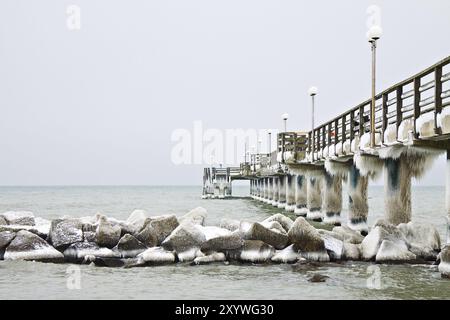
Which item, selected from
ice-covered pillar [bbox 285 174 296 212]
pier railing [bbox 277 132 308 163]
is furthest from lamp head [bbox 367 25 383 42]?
ice-covered pillar [bbox 285 174 296 212]

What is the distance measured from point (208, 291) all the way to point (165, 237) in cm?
442

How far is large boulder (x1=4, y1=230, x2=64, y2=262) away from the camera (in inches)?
586

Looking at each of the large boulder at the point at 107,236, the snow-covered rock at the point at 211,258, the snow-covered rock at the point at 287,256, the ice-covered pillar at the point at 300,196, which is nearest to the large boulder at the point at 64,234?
the large boulder at the point at 107,236

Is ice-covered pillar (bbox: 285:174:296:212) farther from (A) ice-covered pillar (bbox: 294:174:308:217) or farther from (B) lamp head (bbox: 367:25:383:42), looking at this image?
(B) lamp head (bbox: 367:25:383:42)

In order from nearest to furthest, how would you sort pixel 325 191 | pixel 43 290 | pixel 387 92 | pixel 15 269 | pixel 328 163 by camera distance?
pixel 43 290 → pixel 15 269 → pixel 387 92 → pixel 328 163 → pixel 325 191

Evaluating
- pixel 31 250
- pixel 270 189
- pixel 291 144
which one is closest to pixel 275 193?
pixel 270 189

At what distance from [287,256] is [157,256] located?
→ 297 cm

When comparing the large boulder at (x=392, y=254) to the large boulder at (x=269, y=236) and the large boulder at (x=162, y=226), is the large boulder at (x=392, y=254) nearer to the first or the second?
the large boulder at (x=269, y=236)

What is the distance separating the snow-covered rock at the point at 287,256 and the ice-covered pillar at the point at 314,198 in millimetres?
15424

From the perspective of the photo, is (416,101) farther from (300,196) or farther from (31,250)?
(300,196)

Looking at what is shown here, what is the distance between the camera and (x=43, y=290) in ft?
38.5

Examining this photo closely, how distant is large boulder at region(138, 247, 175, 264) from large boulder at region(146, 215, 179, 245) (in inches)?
39.0
